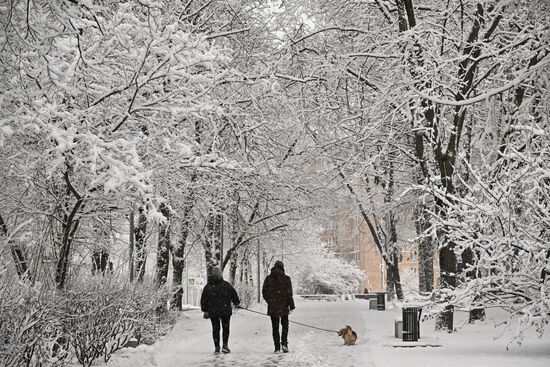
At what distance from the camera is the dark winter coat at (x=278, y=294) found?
510 inches

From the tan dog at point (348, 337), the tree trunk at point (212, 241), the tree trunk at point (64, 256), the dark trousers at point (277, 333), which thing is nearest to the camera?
the tree trunk at point (64, 256)

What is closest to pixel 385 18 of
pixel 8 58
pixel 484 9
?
pixel 484 9

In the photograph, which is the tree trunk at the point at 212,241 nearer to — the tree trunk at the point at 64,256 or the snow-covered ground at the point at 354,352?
the snow-covered ground at the point at 354,352

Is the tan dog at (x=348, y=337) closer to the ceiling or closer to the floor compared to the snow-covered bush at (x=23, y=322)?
closer to the floor

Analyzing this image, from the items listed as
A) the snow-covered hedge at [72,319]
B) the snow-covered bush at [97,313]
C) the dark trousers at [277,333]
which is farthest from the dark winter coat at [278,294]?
the snow-covered bush at [97,313]

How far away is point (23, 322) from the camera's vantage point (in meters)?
6.72

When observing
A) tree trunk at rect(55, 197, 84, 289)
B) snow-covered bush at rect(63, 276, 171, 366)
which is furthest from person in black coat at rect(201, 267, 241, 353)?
tree trunk at rect(55, 197, 84, 289)

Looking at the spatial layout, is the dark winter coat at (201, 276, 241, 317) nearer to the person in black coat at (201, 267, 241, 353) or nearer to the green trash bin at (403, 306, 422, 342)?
the person in black coat at (201, 267, 241, 353)

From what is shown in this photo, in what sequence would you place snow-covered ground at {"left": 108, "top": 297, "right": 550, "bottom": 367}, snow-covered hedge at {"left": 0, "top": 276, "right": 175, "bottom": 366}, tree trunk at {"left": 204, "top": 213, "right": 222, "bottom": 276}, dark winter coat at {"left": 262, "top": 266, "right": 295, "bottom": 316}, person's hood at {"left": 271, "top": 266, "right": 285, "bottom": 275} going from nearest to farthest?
snow-covered hedge at {"left": 0, "top": 276, "right": 175, "bottom": 366} → snow-covered ground at {"left": 108, "top": 297, "right": 550, "bottom": 367} → dark winter coat at {"left": 262, "top": 266, "right": 295, "bottom": 316} → person's hood at {"left": 271, "top": 266, "right": 285, "bottom": 275} → tree trunk at {"left": 204, "top": 213, "right": 222, "bottom": 276}

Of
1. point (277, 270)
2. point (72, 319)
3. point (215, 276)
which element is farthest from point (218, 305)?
point (72, 319)

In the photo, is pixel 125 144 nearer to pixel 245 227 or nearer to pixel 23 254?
pixel 23 254

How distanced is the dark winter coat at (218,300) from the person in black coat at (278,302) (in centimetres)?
67

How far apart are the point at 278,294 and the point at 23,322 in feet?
22.7

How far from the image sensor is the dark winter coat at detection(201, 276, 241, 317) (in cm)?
1289
